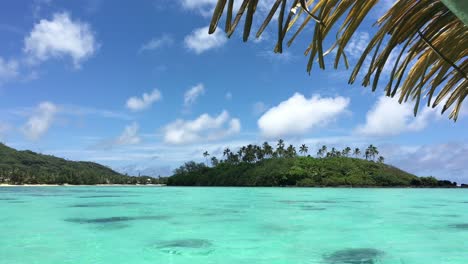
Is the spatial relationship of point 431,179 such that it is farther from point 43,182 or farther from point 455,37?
point 455,37

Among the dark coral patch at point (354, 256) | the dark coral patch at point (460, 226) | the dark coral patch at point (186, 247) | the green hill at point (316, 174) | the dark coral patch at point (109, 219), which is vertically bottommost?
the dark coral patch at point (354, 256)

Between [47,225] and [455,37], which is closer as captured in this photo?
[455,37]

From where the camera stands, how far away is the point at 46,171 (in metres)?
127

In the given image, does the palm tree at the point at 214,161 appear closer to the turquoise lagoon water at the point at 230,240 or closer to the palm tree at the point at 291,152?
the palm tree at the point at 291,152

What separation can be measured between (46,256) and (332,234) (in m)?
8.55

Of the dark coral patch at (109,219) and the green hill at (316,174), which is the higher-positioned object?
the green hill at (316,174)

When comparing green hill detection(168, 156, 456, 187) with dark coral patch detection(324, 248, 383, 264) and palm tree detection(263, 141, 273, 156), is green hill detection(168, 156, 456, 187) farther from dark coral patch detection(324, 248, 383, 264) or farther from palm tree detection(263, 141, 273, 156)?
dark coral patch detection(324, 248, 383, 264)

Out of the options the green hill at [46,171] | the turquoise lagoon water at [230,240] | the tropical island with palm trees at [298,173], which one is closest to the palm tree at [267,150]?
the tropical island with palm trees at [298,173]

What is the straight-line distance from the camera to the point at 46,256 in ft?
35.4

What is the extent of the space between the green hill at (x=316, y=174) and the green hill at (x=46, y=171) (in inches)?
1145

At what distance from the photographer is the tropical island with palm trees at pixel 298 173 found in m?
82.2

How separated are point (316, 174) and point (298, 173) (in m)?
3.36

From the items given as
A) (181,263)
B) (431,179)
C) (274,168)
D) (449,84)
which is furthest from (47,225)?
(431,179)

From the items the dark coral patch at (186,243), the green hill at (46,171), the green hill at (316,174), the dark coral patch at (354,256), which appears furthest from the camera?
the green hill at (46,171)
